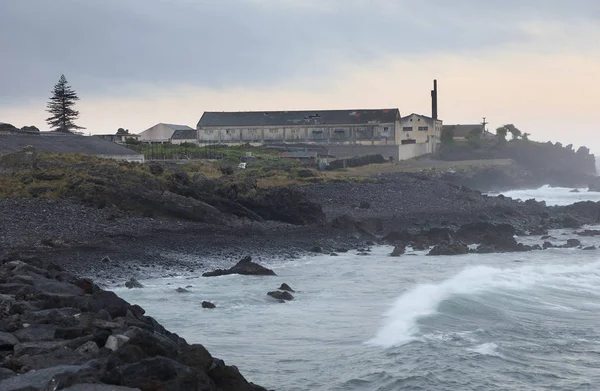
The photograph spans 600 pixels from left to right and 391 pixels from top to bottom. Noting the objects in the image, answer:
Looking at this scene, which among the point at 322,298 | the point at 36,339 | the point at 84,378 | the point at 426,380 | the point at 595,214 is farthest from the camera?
the point at 595,214

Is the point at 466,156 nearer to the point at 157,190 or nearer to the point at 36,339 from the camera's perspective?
the point at 157,190

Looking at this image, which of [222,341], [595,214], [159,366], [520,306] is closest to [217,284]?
[222,341]

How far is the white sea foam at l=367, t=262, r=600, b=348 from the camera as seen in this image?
21.0 metres

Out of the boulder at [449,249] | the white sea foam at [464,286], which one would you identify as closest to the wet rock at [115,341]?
the white sea foam at [464,286]

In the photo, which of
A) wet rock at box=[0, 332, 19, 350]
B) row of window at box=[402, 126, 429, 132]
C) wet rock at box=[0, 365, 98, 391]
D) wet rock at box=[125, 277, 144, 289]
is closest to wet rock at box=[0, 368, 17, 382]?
wet rock at box=[0, 365, 98, 391]

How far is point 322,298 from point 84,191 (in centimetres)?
1597

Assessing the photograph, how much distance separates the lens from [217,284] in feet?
88.0

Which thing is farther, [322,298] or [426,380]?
[322,298]

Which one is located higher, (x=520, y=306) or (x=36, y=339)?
(x=36, y=339)

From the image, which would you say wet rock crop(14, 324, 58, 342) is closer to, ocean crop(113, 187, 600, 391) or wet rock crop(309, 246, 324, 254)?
ocean crop(113, 187, 600, 391)

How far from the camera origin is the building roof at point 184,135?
9919 cm

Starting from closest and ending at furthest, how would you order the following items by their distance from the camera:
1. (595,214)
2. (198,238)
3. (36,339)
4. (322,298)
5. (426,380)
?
(36,339) → (426,380) → (322,298) → (198,238) → (595,214)

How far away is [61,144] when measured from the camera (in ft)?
201

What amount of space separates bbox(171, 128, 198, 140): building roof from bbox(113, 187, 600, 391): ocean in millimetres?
66622
